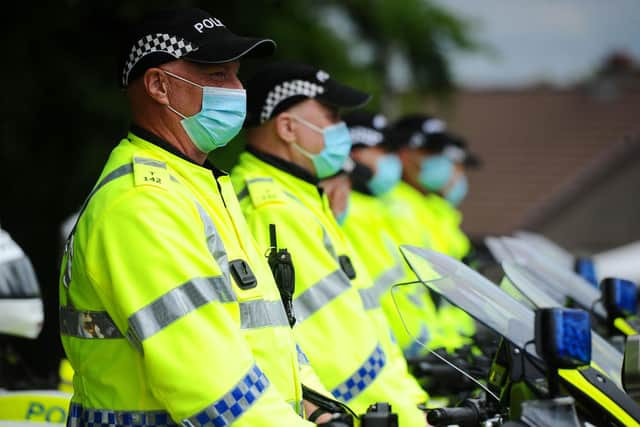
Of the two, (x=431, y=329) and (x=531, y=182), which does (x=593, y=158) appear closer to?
(x=531, y=182)

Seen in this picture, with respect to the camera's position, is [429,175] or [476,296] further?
[429,175]

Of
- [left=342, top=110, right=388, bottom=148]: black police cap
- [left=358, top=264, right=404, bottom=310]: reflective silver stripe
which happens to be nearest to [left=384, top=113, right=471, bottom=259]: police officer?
[left=342, top=110, right=388, bottom=148]: black police cap

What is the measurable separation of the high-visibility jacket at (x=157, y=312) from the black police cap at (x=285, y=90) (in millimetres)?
1681

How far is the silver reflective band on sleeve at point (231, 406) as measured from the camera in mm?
Answer: 3031

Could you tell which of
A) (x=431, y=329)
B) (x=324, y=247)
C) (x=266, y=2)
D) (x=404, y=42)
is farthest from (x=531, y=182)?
(x=324, y=247)

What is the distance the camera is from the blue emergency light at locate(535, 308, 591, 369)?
120 inches

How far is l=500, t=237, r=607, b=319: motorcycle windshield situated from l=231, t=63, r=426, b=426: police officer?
1.17 metres

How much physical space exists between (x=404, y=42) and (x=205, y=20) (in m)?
9.66

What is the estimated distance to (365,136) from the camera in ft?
26.9

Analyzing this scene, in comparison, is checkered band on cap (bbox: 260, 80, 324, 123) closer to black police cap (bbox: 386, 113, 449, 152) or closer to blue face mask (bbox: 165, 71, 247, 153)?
blue face mask (bbox: 165, 71, 247, 153)

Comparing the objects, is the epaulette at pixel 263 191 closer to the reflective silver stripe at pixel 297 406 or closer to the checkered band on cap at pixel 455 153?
the reflective silver stripe at pixel 297 406

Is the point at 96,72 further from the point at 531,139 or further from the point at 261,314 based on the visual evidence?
the point at 531,139

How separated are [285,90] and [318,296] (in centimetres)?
111

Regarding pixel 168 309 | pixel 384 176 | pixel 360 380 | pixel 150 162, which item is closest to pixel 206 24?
pixel 150 162
